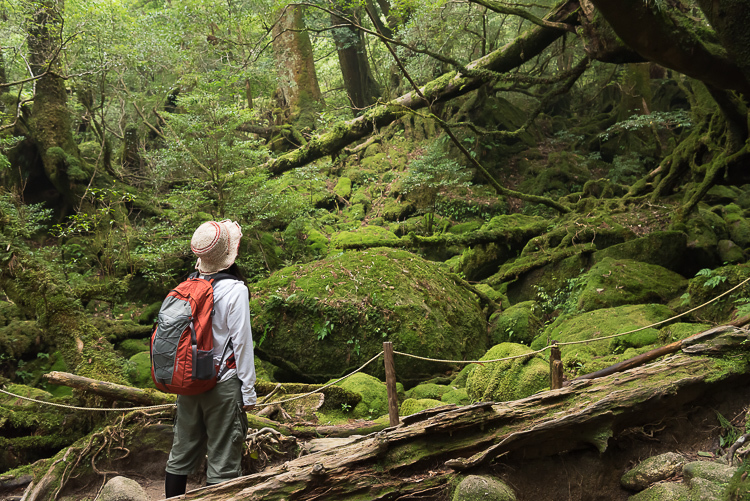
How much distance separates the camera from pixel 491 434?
321 centimetres

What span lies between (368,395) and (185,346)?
3.07 metres

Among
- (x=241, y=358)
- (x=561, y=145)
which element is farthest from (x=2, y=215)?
(x=561, y=145)

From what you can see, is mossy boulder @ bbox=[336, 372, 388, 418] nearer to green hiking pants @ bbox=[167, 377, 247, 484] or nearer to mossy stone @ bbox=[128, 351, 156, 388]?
green hiking pants @ bbox=[167, 377, 247, 484]

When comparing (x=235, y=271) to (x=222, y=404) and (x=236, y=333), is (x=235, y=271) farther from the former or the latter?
(x=222, y=404)

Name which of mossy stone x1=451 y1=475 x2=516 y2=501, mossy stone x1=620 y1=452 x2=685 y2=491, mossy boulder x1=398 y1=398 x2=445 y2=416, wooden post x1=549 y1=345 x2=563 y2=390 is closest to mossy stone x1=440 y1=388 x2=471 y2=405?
mossy boulder x1=398 y1=398 x2=445 y2=416

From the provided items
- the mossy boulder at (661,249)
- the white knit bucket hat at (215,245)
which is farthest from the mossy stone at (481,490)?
the mossy boulder at (661,249)

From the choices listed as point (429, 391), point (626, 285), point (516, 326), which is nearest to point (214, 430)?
point (429, 391)

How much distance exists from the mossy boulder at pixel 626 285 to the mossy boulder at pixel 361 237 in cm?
419

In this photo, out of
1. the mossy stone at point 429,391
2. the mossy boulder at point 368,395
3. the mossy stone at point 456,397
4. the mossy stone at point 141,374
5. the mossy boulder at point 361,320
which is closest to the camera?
the mossy stone at point 456,397

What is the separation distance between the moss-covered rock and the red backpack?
11.8ft

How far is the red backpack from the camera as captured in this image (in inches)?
113

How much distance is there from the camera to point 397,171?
1580 cm

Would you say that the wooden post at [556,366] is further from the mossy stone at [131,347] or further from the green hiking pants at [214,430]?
the mossy stone at [131,347]

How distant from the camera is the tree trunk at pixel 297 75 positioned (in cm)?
1616
